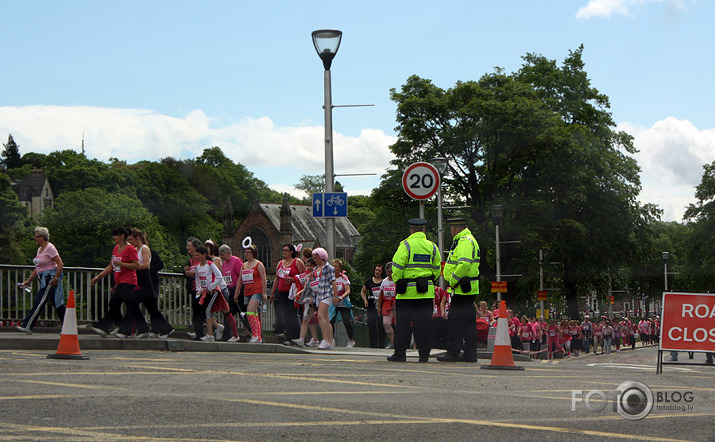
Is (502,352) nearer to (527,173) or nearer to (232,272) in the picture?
(232,272)

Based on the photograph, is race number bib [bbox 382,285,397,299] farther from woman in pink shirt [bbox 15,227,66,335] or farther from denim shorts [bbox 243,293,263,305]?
woman in pink shirt [bbox 15,227,66,335]

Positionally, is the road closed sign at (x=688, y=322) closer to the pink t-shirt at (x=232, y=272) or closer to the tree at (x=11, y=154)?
the pink t-shirt at (x=232, y=272)

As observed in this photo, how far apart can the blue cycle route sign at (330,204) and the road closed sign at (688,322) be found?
7317mm

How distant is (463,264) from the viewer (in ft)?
40.2

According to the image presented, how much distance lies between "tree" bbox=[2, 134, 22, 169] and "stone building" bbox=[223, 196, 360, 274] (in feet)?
180

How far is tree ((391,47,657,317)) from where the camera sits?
50625 mm

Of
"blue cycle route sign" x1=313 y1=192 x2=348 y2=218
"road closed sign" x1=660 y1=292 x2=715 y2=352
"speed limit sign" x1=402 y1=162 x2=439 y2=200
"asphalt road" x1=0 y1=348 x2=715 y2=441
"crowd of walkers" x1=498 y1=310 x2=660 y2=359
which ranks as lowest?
"crowd of walkers" x1=498 y1=310 x2=660 y2=359

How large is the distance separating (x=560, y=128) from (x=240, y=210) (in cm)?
8962

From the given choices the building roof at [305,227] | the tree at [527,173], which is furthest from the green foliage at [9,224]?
the tree at [527,173]

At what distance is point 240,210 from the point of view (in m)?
137

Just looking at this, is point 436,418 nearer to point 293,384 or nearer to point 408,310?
point 293,384

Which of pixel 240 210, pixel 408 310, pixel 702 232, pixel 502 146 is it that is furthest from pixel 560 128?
pixel 240 210

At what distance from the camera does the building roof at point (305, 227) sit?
422 ft

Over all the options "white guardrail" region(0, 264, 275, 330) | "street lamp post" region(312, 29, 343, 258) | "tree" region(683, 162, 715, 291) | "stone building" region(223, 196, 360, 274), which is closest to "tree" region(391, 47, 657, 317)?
"tree" region(683, 162, 715, 291)
